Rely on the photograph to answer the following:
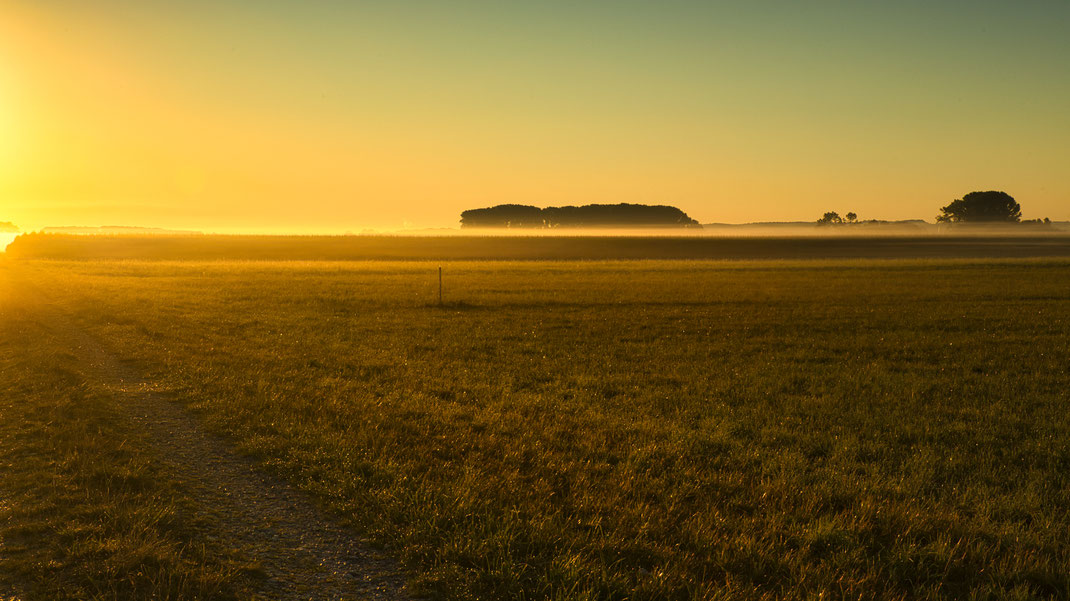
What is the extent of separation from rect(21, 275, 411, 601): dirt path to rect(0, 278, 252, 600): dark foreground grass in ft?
0.92

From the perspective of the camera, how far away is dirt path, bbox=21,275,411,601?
5770 millimetres

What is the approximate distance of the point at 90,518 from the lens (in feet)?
22.8

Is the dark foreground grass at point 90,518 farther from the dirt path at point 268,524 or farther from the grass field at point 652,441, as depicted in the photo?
the dirt path at point 268,524

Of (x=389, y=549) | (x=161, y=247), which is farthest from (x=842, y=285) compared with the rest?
(x=161, y=247)

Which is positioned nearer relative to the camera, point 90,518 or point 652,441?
point 90,518

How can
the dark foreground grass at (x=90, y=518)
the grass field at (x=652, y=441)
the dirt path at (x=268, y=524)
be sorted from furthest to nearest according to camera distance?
the grass field at (x=652, y=441)
the dirt path at (x=268, y=524)
the dark foreground grass at (x=90, y=518)

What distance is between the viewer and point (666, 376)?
15719 millimetres

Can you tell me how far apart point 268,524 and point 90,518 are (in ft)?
6.68

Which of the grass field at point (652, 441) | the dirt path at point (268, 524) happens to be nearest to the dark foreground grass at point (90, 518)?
the grass field at point (652, 441)

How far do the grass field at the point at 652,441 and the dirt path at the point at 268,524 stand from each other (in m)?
0.32

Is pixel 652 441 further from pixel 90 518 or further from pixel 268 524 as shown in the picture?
pixel 90 518

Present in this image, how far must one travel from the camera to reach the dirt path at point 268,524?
5.77m

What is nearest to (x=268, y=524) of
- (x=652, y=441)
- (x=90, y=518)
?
(x=90, y=518)

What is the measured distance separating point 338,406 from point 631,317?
58.0ft
